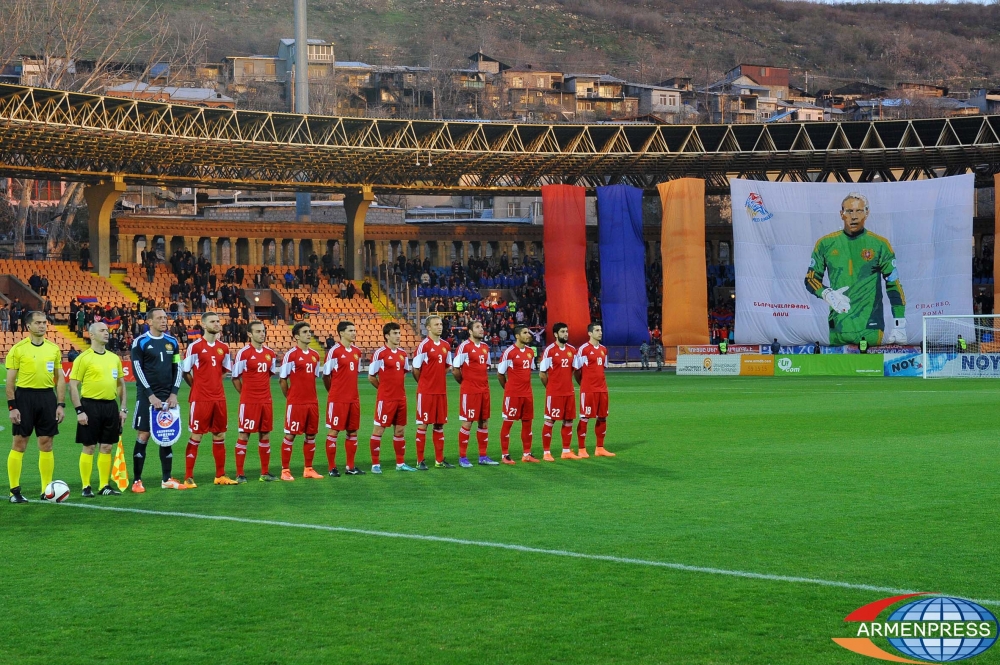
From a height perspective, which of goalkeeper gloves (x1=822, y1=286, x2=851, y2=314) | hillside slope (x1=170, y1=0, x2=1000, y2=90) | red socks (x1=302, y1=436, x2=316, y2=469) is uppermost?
hillside slope (x1=170, y1=0, x2=1000, y2=90)

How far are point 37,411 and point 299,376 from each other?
321 centimetres

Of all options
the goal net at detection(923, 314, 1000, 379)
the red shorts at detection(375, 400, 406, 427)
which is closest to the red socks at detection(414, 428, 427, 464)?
the red shorts at detection(375, 400, 406, 427)

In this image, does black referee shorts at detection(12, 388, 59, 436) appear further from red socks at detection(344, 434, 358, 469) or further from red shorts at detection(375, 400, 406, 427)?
red shorts at detection(375, 400, 406, 427)

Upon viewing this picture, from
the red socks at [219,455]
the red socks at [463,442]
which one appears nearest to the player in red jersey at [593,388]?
the red socks at [463,442]

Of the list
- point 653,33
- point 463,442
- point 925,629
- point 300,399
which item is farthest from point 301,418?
point 653,33

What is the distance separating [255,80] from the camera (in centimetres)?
11606

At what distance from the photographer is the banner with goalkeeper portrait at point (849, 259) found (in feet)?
158

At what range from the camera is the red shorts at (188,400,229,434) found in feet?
44.2

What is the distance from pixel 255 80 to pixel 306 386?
107080mm

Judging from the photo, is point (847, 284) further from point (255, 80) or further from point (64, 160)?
point (255, 80)

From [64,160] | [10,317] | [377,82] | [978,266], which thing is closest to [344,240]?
[64,160]

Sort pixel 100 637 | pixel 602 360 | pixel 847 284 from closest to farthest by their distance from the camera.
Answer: pixel 100 637
pixel 602 360
pixel 847 284

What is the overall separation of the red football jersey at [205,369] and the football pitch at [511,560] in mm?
1136

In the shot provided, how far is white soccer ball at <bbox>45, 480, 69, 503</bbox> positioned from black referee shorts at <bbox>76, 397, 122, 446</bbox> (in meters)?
0.51
